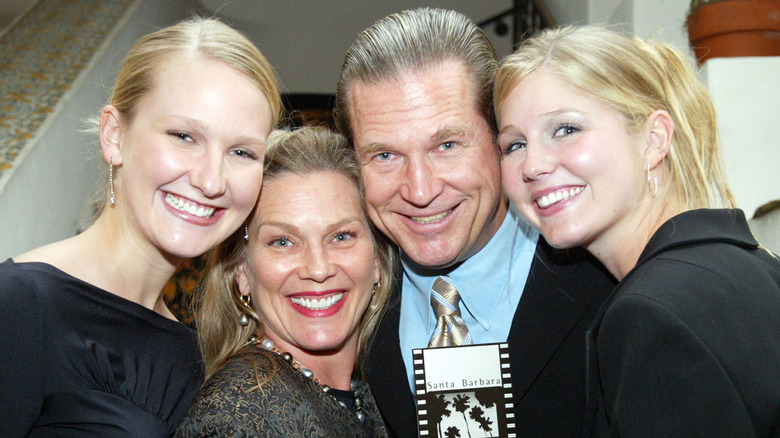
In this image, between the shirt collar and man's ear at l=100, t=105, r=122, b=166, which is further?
the shirt collar

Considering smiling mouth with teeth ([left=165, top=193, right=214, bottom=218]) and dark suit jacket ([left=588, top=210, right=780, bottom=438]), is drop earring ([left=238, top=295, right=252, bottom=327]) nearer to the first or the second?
smiling mouth with teeth ([left=165, top=193, right=214, bottom=218])

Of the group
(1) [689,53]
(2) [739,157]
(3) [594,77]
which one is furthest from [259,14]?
(3) [594,77]

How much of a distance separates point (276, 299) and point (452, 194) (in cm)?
58

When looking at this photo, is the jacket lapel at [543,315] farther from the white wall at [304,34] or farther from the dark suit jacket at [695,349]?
the white wall at [304,34]

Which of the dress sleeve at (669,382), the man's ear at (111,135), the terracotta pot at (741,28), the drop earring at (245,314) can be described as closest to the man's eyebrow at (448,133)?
the drop earring at (245,314)

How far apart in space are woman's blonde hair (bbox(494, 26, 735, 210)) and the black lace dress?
0.95 meters

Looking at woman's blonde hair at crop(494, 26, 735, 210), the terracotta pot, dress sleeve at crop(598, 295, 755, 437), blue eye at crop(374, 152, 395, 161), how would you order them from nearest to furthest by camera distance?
dress sleeve at crop(598, 295, 755, 437) < woman's blonde hair at crop(494, 26, 735, 210) < blue eye at crop(374, 152, 395, 161) < the terracotta pot

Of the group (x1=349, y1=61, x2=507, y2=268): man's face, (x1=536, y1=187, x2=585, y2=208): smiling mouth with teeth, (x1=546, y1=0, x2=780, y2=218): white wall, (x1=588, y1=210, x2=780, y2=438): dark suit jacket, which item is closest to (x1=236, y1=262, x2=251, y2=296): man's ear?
(x1=349, y1=61, x2=507, y2=268): man's face

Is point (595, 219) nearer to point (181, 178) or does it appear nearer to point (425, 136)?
point (425, 136)

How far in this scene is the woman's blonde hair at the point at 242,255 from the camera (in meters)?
2.19

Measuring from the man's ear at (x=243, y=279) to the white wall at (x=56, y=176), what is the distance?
124 cm

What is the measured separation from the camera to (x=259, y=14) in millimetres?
8711

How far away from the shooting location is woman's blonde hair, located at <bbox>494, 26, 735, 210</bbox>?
5.60 ft

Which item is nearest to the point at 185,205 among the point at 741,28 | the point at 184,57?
the point at 184,57
